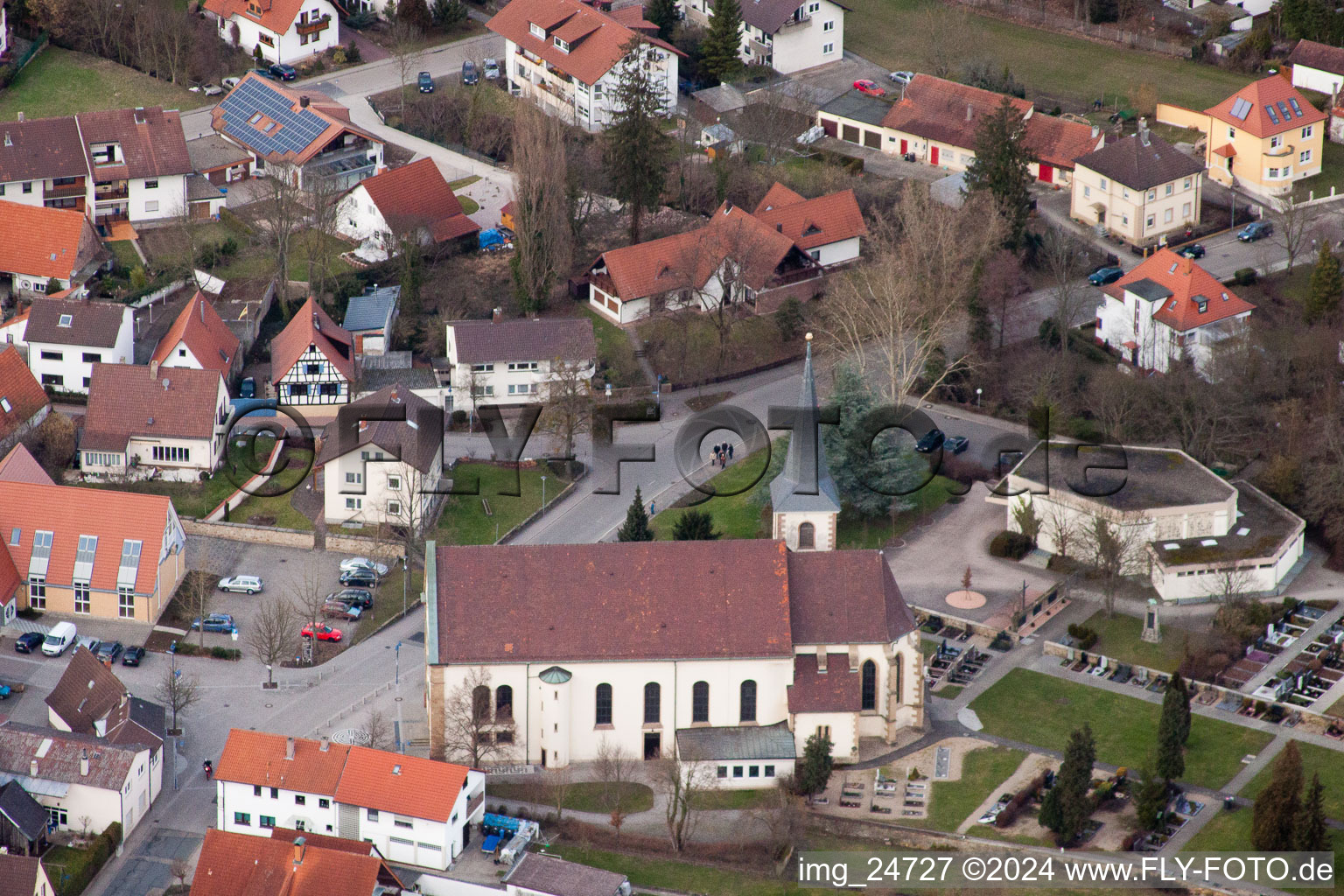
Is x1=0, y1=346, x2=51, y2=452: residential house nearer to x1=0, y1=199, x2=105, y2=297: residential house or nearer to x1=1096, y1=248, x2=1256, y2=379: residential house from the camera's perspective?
x1=0, y1=199, x2=105, y2=297: residential house

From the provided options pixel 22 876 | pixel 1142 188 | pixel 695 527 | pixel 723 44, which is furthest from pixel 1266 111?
pixel 22 876

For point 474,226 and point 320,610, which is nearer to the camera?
point 320,610

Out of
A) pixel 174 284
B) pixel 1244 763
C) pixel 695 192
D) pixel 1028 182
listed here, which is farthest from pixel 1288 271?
pixel 174 284

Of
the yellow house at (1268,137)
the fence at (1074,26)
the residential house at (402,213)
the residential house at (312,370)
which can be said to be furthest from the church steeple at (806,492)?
the fence at (1074,26)

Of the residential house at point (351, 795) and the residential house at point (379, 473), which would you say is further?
the residential house at point (379, 473)

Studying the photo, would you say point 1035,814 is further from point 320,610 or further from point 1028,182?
point 1028,182

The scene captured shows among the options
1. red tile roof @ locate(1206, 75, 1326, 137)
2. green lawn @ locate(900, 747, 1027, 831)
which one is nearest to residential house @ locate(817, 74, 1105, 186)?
red tile roof @ locate(1206, 75, 1326, 137)

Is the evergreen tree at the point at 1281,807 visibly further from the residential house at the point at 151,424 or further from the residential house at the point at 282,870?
the residential house at the point at 151,424
